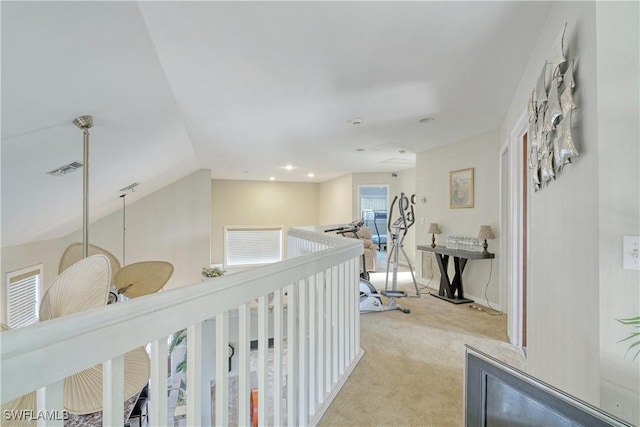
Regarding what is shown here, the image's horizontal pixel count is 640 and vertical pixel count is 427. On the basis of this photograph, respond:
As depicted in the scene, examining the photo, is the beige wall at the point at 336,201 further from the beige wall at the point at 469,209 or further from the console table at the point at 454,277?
the console table at the point at 454,277

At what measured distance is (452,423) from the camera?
174 centimetres

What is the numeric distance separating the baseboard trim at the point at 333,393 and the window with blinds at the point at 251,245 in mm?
6810

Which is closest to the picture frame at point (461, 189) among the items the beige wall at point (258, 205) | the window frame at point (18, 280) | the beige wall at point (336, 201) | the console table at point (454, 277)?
the console table at point (454, 277)

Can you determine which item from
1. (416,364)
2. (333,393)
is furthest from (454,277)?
(333,393)

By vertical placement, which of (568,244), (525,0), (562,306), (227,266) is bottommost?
(227,266)

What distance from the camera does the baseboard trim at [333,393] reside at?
1.70 meters

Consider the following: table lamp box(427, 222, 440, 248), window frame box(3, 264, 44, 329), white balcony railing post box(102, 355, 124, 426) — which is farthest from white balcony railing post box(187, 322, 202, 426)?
table lamp box(427, 222, 440, 248)

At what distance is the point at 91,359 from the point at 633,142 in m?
1.63

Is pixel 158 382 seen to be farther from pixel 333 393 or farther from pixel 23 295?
pixel 23 295

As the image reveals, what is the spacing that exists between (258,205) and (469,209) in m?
6.38

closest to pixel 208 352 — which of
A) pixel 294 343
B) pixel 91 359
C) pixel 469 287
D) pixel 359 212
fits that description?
pixel 294 343

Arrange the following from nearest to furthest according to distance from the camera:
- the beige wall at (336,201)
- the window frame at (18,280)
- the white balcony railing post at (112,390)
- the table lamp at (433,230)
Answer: the white balcony railing post at (112,390) < the window frame at (18,280) < the table lamp at (433,230) < the beige wall at (336,201)

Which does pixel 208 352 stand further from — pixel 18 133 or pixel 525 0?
pixel 525 0

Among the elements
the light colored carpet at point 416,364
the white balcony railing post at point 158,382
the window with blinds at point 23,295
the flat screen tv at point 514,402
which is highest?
the white balcony railing post at point 158,382
